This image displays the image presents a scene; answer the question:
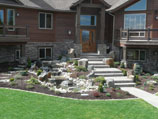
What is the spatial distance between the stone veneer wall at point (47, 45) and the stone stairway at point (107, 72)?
220 cm

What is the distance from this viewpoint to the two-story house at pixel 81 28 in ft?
63.5

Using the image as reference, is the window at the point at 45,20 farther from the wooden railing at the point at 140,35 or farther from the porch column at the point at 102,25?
the wooden railing at the point at 140,35

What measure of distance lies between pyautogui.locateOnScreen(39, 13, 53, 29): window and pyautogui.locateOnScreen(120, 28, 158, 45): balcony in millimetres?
6397

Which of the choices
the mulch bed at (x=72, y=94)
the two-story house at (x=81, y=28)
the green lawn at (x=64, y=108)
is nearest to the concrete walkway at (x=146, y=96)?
the green lawn at (x=64, y=108)

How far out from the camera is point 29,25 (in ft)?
67.0

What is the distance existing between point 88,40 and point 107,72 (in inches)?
251

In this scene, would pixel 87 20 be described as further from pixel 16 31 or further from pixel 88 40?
pixel 16 31

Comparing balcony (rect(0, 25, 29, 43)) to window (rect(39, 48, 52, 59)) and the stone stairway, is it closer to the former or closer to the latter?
window (rect(39, 48, 52, 59))

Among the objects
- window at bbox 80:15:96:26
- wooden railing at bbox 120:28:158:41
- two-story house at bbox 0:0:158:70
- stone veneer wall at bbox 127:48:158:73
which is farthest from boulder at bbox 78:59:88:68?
window at bbox 80:15:96:26

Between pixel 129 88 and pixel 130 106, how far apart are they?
4.28 m

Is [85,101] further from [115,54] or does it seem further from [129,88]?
[115,54]

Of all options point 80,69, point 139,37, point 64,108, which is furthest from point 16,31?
point 64,108

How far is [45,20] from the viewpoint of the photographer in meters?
21.2

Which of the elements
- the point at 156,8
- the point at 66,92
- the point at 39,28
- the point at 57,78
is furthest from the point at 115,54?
the point at 66,92
